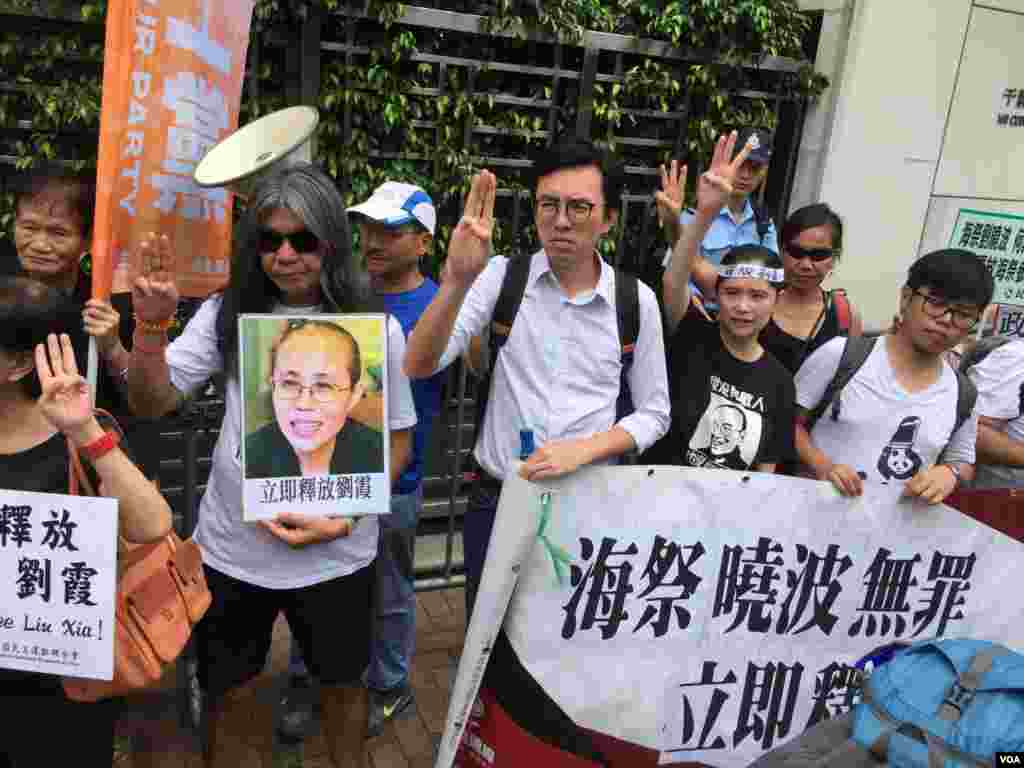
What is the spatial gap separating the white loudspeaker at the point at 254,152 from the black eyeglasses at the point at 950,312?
1859 mm

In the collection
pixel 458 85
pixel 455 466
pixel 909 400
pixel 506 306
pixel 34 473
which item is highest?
pixel 458 85

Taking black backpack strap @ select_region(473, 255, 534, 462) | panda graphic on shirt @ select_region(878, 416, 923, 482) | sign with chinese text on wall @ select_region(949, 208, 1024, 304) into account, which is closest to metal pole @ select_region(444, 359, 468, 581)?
black backpack strap @ select_region(473, 255, 534, 462)

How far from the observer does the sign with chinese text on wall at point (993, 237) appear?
20.0ft

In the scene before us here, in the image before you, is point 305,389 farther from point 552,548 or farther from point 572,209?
point 572,209

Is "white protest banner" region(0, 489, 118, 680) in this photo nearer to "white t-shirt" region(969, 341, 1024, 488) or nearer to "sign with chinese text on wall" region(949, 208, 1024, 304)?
"white t-shirt" region(969, 341, 1024, 488)

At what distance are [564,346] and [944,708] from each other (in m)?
1.30

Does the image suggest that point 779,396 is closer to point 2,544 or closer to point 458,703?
point 458,703

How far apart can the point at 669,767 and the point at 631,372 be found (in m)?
1.15

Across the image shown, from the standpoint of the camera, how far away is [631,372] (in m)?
2.53

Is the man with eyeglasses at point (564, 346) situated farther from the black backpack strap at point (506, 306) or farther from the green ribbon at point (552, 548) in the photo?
the green ribbon at point (552, 548)

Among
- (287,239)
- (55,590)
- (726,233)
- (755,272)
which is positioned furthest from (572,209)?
(726,233)

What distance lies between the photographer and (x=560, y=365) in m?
2.44

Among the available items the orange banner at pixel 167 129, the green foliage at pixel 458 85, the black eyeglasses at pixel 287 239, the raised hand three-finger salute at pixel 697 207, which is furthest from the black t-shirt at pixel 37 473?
the green foliage at pixel 458 85

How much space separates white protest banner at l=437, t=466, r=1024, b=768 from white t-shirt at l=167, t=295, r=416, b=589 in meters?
0.50
